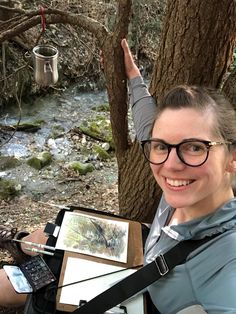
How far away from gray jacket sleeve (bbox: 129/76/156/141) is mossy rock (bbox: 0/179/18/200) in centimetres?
206

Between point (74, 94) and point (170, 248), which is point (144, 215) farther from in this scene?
point (74, 94)

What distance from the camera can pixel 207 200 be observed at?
55.1 inches

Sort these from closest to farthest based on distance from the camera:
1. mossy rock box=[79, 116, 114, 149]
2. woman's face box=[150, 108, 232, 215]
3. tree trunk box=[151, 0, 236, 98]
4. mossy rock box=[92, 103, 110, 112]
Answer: woman's face box=[150, 108, 232, 215] → tree trunk box=[151, 0, 236, 98] → mossy rock box=[79, 116, 114, 149] → mossy rock box=[92, 103, 110, 112]

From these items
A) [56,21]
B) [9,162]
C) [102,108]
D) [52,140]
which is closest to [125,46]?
[56,21]

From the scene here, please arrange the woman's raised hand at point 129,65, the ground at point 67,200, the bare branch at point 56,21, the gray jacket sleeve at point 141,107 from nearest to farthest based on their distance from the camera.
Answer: the gray jacket sleeve at point 141,107
the woman's raised hand at point 129,65
the bare branch at point 56,21
the ground at point 67,200

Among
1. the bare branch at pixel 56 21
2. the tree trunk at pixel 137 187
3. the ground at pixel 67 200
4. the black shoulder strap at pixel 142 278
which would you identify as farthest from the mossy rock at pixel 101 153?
the black shoulder strap at pixel 142 278

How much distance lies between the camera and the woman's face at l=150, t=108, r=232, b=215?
1.31 m

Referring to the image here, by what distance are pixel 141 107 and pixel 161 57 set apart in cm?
24

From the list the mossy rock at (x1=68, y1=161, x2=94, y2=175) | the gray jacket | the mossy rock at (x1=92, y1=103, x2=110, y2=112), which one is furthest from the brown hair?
the mossy rock at (x1=92, y1=103, x2=110, y2=112)

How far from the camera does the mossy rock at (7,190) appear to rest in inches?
149

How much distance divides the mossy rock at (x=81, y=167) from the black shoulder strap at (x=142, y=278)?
2610 mm

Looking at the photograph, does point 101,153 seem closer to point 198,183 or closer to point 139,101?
point 139,101

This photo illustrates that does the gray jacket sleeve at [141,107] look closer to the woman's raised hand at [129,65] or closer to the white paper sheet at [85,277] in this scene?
the woman's raised hand at [129,65]

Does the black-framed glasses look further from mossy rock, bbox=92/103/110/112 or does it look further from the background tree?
mossy rock, bbox=92/103/110/112
